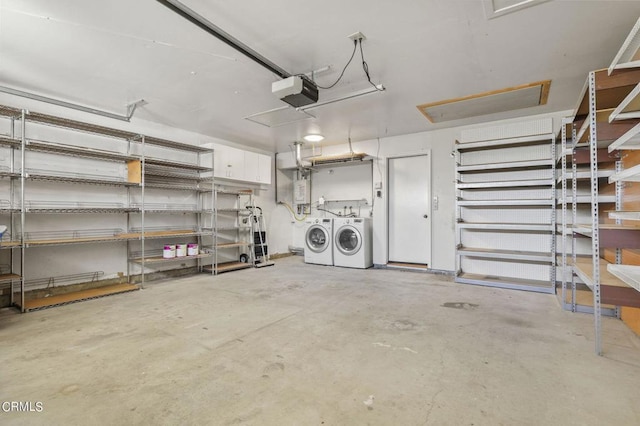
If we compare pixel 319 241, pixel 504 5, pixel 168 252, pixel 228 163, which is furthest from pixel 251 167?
pixel 504 5

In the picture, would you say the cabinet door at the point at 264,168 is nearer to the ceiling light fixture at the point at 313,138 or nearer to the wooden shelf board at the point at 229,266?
the ceiling light fixture at the point at 313,138

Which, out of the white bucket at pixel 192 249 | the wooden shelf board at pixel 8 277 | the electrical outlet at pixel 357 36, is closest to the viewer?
the electrical outlet at pixel 357 36

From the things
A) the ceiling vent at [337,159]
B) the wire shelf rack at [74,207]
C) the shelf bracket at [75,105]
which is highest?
the shelf bracket at [75,105]

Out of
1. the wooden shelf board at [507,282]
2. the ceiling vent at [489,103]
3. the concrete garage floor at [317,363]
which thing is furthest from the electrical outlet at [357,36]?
the wooden shelf board at [507,282]

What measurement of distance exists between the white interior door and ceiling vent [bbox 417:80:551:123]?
100 centimetres

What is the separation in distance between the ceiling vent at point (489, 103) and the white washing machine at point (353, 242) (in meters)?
2.14

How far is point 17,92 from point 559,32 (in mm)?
5275

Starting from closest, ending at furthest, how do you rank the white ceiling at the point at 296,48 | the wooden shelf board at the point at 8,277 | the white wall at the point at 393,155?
1. the white ceiling at the point at 296,48
2. the wooden shelf board at the point at 8,277
3. the white wall at the point at 393,155

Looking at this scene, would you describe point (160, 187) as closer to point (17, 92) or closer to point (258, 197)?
point (17, 92)

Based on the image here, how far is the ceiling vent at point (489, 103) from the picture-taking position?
11.1 feet

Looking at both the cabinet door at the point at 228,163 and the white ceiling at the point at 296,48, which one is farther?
the cabinet door at the point at 228,163

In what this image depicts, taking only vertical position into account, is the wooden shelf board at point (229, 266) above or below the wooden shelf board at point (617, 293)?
below

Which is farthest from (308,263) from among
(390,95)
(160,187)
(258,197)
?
(390,95)

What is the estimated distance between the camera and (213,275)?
4.84 m
